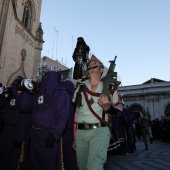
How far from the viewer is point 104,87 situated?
2.92 metres

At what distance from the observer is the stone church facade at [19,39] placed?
13492 mm

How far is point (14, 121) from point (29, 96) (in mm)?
682

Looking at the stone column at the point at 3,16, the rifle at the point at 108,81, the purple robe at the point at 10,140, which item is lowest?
the purple robe at the point at 10,140

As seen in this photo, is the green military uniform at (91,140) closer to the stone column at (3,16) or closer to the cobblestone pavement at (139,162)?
the cobblestone pavement at (139,162)

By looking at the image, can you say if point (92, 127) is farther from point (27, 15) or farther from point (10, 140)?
point (27, 15)

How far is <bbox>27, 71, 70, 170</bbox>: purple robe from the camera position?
9.18 ft

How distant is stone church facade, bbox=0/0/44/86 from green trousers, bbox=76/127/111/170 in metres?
12.0

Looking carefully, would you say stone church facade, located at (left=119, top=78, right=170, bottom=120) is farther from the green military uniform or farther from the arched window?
the green military uniform

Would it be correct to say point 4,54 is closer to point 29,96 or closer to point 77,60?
point 77,60

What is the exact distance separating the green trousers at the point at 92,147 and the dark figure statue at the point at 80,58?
9.24 ft

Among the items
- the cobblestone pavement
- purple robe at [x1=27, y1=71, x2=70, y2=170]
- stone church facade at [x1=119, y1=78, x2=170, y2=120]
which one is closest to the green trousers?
purple robe at [x1=27, y1=71, x2=70, y2=170]

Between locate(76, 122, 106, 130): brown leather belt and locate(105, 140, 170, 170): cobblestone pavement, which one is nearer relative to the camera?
locate(76, 122, 106, 130): brown leather belt

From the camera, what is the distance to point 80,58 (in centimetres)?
564

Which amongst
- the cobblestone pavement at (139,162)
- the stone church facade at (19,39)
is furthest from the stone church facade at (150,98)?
the cobblestone pavement at (139,162)
